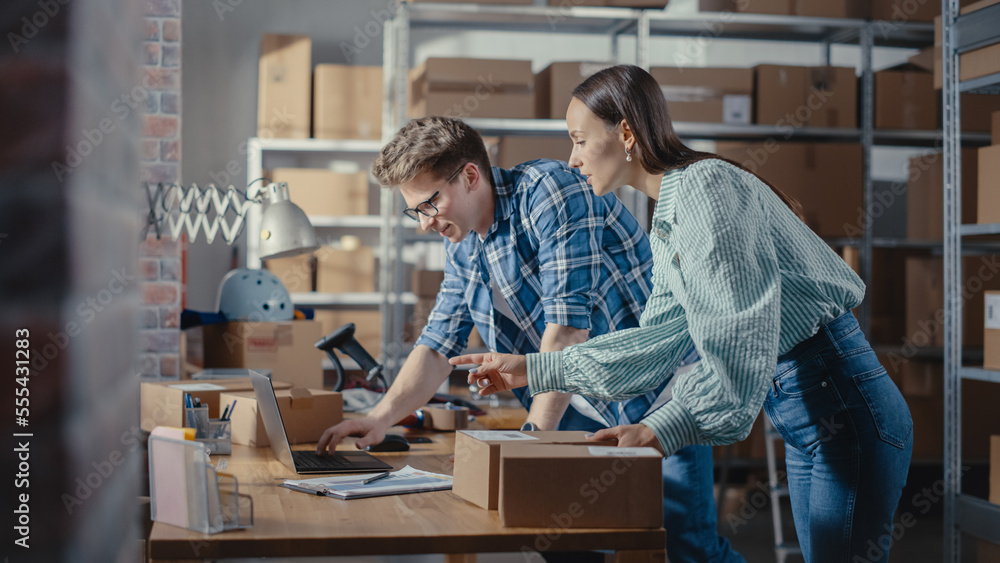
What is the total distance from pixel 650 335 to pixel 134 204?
1114 mm

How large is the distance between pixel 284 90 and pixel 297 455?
2.63 m

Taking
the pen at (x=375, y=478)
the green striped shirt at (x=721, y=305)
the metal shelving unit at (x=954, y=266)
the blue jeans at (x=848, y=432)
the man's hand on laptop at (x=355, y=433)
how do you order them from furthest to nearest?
the metal shelving unit at (x=954, y=266)
the man's hand on laptop at (x=355, y=433)
the pen at (x=375, y=478)
the blue jeans at (x=848, y=432)
the green striped shirt at (x=721, y=305)

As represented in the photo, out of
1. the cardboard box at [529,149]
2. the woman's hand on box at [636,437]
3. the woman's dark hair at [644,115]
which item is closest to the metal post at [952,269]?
the cardboard box at [529,149]

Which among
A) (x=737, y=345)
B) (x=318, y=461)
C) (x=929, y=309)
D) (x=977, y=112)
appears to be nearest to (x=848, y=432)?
(x=737, y=345)

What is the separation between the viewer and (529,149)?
3.76 m

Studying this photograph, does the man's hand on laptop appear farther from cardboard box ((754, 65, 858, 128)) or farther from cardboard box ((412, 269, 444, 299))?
cardboard box ((754, 65, 858, 128))

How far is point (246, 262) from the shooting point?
4.32m

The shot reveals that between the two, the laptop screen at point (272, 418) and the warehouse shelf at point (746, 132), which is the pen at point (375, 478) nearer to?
the laptop screen at point (272, 418)

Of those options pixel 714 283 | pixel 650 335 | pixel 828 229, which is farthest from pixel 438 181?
pixel 828 229

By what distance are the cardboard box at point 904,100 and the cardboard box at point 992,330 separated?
151 centimetres

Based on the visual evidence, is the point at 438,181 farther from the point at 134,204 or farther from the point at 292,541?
the point at 134,204

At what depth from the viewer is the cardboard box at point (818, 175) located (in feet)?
12.6

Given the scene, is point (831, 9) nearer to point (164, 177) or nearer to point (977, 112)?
point (977, 112)

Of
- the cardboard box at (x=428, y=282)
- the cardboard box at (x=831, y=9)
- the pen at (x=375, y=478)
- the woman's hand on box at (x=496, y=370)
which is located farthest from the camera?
the cardboard box at (x=831, y=9)
